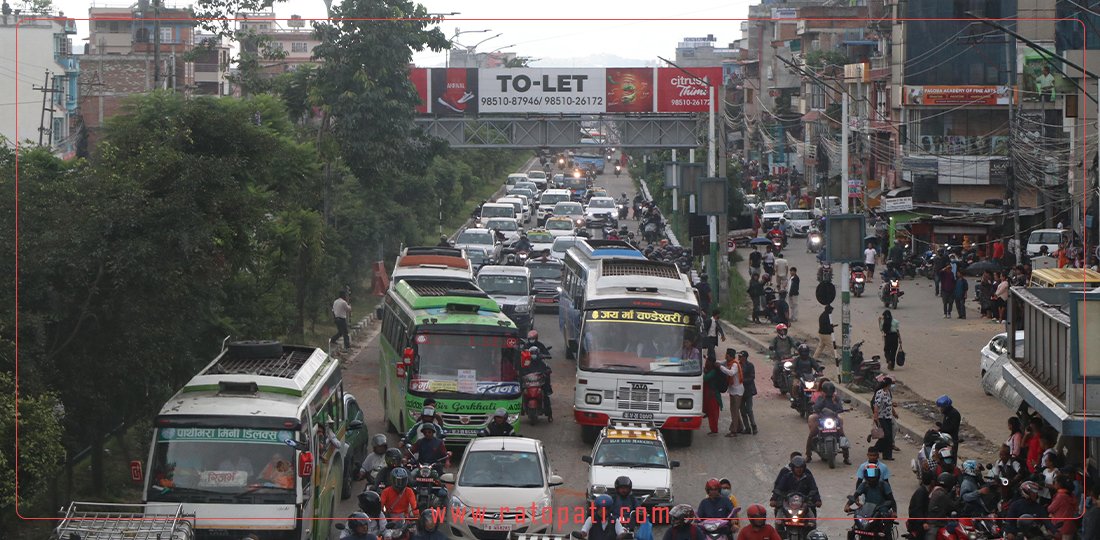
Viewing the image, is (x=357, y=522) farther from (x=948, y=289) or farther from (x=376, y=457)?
(x=948, y=289)

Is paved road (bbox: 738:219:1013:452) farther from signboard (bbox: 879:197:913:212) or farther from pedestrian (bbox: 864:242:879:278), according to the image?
signboard (bbox: 879:197:913:212)

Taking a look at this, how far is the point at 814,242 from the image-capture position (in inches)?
2420

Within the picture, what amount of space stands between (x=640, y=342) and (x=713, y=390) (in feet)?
6.17

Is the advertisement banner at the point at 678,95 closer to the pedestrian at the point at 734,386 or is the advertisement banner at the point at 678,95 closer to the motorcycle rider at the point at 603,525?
the pedestrian at the point at 734,386

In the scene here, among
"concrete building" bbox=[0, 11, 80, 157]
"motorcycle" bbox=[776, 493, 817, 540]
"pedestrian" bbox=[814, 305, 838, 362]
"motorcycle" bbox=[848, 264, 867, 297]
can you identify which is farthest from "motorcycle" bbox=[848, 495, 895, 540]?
"concrete building" bbox=[0, 11, 80, 157]

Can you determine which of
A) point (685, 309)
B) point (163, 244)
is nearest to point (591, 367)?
point (685, 309)

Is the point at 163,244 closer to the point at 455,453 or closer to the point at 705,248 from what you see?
the point at 455,453

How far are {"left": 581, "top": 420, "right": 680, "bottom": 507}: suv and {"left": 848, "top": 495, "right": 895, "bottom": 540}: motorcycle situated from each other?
9.63 ft

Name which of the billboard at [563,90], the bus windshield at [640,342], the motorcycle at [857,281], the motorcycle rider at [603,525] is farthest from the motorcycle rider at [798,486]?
the billboard at [563,90]

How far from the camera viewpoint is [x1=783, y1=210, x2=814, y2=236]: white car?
231 feet

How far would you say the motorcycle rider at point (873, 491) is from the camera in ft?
56.6

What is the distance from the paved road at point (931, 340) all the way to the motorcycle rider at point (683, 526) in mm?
10423

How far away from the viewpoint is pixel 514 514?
1759 cm

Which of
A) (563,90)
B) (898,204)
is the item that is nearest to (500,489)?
(898,204)
